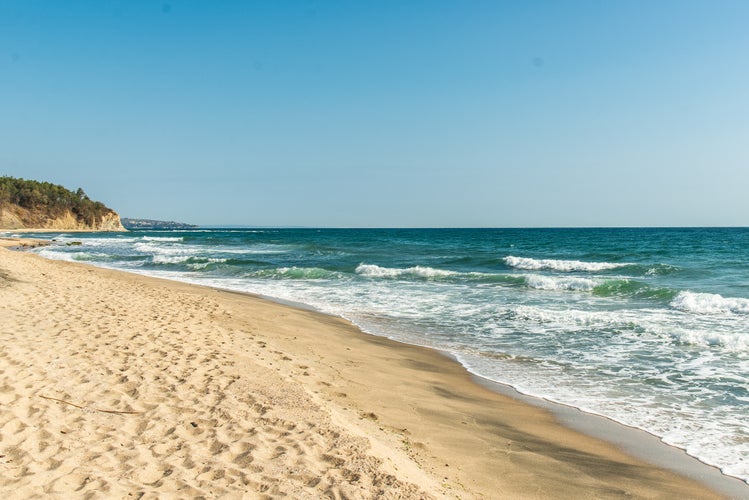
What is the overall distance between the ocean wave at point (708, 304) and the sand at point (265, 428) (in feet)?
29.6

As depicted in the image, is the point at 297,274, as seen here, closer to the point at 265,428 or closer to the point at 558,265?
the point at 558,265

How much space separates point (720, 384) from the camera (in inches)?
276

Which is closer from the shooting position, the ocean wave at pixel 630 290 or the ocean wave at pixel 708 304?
the ocean wave at pixel 708 304

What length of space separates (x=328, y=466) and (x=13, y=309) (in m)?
9.24

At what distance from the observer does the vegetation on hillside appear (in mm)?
104750

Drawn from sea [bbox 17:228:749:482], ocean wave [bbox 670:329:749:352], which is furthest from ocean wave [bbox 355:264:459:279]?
ocean wave [bbox 670:329:749:352]

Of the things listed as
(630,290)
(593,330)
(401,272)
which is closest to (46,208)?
(401,272)

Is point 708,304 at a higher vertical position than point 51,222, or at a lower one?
lower

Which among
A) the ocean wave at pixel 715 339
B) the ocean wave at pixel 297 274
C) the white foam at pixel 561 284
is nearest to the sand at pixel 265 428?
the ocean wave at pixel 715 339

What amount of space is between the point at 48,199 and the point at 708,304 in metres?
129

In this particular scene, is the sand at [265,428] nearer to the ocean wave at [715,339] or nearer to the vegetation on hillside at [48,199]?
the ocean wave at [715,339]

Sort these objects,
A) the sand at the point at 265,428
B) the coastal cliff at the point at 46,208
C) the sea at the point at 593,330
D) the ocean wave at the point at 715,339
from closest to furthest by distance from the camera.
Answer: the sand at the point at 265,428 < the sea at the point at 593,330 < the ocean wave at the point at 715,339 < the coastal cliff at the point at 46,208

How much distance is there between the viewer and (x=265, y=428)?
4.55 metres

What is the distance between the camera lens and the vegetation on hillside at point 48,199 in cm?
10475
